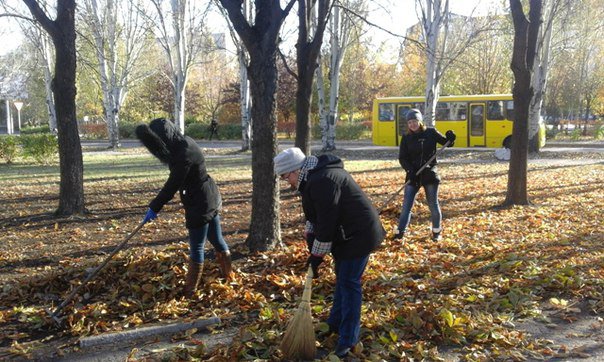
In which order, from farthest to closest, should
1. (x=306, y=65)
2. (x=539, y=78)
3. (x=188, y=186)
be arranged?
(x=539, y=78) → (x=306, y=65) → (x=188, y=186)

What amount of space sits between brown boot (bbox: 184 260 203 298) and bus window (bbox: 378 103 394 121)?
2300 cm

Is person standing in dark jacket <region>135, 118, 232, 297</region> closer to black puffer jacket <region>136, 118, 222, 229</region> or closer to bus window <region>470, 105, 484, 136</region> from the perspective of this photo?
black puffer jacket <region>136, 118, 222, 229</region>

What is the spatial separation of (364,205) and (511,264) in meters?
2.92

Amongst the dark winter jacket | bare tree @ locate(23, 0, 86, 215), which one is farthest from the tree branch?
the dark winter jacket

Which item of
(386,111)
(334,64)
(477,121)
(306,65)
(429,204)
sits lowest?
(429,204)

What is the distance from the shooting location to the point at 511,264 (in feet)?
18.7

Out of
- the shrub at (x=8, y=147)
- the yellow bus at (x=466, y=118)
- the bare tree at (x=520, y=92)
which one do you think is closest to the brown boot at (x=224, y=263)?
the bare tree at (x=520, y=92)

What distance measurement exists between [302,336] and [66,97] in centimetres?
659

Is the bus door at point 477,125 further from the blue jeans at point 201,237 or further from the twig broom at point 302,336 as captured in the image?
the twig broom at point 302,336

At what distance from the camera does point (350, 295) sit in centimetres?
371

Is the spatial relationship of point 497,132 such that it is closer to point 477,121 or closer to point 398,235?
point 477,121

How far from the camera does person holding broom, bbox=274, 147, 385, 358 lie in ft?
11.4

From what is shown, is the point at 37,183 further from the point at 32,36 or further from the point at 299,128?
the point at 32,36

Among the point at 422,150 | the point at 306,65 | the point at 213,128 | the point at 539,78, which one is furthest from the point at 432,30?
the point at 213,128
